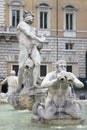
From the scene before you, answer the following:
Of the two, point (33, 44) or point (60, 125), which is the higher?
point (33, 44)

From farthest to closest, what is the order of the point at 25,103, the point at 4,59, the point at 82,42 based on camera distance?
the point at 82,42 → the point at 4,59 → the point at 25,103

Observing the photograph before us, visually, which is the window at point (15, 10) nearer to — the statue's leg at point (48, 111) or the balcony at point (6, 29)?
the balcony at point (6, 29)

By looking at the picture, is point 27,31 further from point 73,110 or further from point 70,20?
point 70,20

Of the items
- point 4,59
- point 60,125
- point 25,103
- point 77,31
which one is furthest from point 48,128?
point 77,31

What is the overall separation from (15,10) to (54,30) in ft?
12.5

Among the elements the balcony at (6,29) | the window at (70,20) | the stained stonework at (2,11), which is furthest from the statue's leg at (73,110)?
the window at (70,20)

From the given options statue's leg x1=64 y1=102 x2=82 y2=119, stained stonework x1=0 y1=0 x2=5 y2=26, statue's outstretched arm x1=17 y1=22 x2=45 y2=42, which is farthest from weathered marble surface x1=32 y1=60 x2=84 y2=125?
stained stonework x1=0 y1=0 x2=5 y2=26

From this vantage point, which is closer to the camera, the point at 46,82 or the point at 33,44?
the point at 46,82

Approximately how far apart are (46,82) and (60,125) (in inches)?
31.9

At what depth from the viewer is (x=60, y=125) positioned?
314 inches

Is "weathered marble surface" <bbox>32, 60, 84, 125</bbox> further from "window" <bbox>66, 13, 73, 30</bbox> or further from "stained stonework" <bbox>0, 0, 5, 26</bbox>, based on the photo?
"window" <bbox>66, 13, 73, 30</bbox>

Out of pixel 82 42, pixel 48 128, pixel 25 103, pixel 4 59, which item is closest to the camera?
pixel 48 128

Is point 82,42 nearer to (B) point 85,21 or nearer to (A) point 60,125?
(B) point 85,21

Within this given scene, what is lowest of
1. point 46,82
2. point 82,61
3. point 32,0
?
point 82,61
